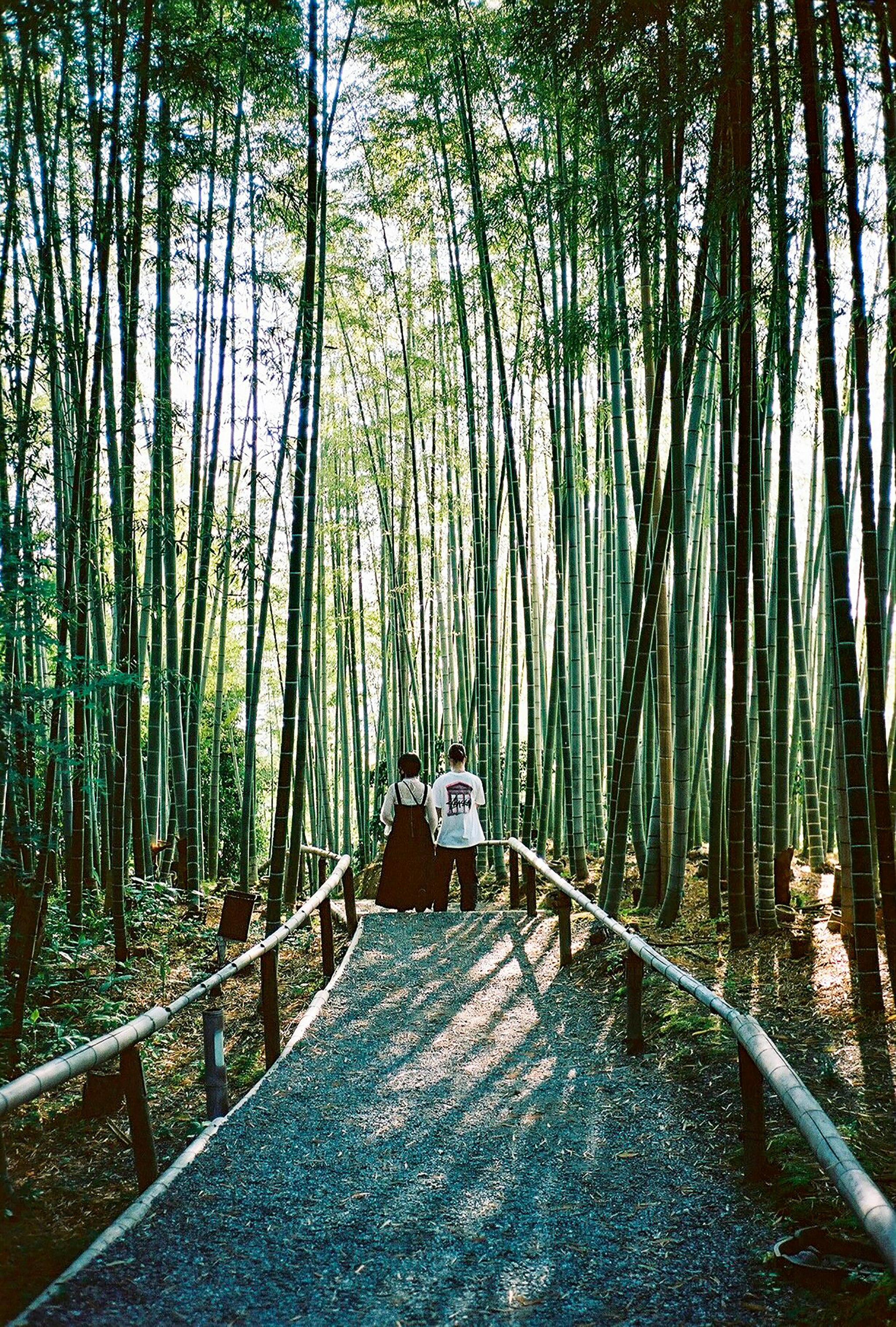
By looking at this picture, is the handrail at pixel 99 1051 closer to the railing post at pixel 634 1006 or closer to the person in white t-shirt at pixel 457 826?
the railing post at pixel 634 1006

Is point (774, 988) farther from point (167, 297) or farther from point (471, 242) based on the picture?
point (471, 242)

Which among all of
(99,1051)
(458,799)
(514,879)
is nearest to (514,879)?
(514,879)

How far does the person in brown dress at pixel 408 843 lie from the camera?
572 cm

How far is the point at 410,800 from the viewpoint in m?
5.73

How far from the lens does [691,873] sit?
6133 mm

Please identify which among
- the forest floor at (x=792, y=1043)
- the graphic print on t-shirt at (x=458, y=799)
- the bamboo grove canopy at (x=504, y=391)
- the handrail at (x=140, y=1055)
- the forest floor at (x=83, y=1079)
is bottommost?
the forest floor at (x=83, y=1079)

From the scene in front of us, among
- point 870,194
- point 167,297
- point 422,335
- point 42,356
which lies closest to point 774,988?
point 870,194

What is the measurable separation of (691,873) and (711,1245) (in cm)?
427

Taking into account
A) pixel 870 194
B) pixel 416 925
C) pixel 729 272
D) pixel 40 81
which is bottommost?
pixel 416 925

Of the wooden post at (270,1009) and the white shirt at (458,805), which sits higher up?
the white shirt at (458,805)

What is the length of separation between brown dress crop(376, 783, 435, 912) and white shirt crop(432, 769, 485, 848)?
144mm

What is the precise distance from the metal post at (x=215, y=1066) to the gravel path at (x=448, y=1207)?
3.9 inches

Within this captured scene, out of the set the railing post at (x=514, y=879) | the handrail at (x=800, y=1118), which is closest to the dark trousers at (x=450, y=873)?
the railing post at (x=514, y=879)

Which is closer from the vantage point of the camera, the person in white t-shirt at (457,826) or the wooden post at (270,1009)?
the wooden post at (270,1009)
